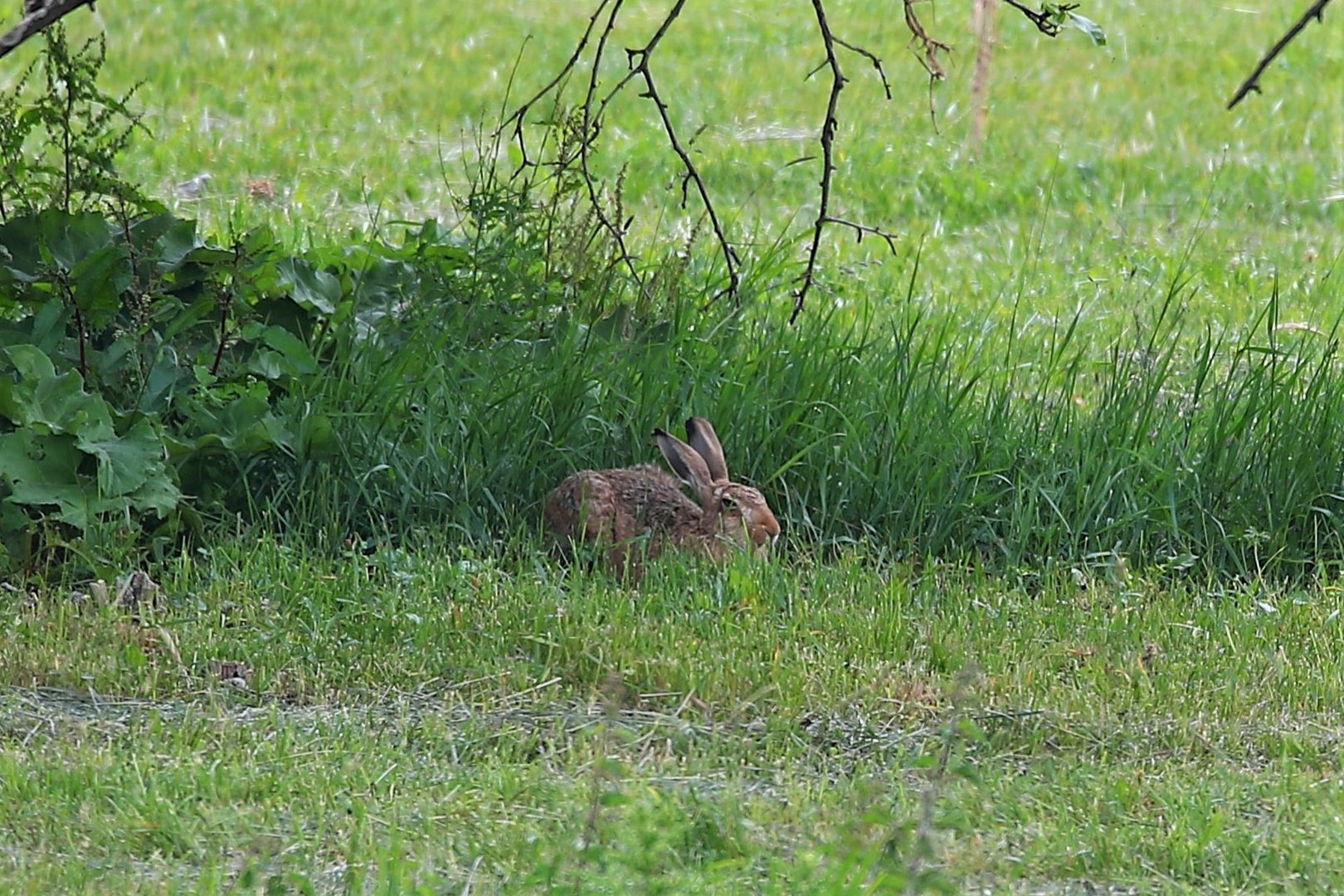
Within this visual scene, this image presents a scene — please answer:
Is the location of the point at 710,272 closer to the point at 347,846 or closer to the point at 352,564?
the point at 352,564

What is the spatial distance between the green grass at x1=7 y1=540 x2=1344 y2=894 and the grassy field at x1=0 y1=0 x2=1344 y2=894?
0.04 ft

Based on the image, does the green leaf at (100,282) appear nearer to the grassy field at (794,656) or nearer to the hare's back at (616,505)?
the grassy field at (794,656)

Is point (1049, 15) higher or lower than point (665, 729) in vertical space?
higher

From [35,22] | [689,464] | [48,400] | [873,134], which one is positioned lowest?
[689,464]

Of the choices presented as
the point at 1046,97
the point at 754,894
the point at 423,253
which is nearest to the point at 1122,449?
the point at 423,253

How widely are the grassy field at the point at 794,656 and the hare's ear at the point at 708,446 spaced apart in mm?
281

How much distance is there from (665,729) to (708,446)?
138 centimetres

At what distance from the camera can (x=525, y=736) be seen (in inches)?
165

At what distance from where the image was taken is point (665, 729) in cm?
425

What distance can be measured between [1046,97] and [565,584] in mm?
8211

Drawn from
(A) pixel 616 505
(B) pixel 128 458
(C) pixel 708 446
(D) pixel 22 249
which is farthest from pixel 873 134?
(B) pixel 128 458

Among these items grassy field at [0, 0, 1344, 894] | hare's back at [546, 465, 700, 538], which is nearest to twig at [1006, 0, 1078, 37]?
grassy field at [0, 0, 1344, 894]

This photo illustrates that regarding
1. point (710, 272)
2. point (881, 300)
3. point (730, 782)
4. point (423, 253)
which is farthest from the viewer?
point (881, 300)

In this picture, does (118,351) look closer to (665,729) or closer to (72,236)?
(72,236)
